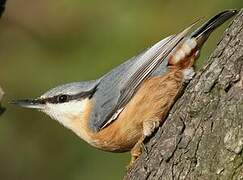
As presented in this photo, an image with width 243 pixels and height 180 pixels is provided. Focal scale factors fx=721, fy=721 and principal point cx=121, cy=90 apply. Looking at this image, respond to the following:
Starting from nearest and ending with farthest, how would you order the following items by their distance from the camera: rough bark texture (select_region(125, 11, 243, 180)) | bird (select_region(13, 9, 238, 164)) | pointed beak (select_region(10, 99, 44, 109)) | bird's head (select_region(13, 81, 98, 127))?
rough bark texture (select_region(125, 11, 243, 180)), bird (select_region(13, 9, 238, 164)), bird's head (select_region(13, 81, 98, 127)), pointed beak (select_region(10, 99, 44, 109))

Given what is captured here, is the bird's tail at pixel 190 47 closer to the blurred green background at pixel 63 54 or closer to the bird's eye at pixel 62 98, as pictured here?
the bird's eye at pixel 62 98

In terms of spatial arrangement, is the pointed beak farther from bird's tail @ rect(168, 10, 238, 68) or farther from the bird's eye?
bird's tail @ rect(168, 10, 238, 68)

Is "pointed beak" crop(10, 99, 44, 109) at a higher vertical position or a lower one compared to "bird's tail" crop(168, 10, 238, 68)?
lower

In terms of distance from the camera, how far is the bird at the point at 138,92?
14.2 ft

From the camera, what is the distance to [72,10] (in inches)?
283

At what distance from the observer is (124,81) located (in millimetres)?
4625

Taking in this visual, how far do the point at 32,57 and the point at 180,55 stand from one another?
3006mm

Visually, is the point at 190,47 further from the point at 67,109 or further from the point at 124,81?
the point at 67,109

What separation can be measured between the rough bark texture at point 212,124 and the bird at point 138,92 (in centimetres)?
62

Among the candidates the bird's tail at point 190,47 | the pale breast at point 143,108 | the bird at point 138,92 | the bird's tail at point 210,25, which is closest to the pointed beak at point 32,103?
the bird at point 138,92

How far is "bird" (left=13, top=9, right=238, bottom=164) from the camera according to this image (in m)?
4.32

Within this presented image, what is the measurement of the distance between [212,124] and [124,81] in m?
1.33

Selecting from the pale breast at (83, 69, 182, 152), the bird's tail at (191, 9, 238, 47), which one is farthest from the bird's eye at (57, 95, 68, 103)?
the bird's tail at (191, 9, 238, 47)

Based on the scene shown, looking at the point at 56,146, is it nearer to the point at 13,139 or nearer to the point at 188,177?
the point at 13,139
